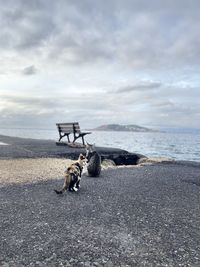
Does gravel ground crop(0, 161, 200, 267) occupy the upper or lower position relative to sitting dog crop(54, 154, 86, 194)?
lower

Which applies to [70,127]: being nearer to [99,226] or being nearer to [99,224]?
[99,224]

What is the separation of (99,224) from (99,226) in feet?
0.45

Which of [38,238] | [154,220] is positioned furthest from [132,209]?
[38,238]

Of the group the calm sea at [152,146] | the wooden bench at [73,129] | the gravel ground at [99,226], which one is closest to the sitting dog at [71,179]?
the gravel ground at [99,226]

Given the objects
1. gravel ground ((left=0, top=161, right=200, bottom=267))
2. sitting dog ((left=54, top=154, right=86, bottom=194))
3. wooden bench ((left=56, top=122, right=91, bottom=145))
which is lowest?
gravel ground ((left=0, top=161, right=200, bottom=267))

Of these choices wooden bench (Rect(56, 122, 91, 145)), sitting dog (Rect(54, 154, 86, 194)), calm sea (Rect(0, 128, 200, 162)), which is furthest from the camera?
calm sea (Rect(0, 128, 200, 162))

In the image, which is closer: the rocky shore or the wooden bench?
the rocky shore

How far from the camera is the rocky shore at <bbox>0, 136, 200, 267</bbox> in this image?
5.95m

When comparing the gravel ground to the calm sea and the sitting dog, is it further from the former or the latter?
the calm sea

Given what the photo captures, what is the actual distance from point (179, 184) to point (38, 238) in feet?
26.2

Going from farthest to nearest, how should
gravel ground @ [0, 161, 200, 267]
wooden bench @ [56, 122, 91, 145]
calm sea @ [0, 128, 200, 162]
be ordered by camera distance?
calm sea @ [0, 128, 200, 162], wooden bench @ [56, 122, 91, 145], gravel ground @ [0, 161, 200, 267]

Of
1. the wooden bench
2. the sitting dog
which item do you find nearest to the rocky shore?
the sitting dog

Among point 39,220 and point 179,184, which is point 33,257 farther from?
point 179,184

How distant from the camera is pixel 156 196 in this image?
10773mm
